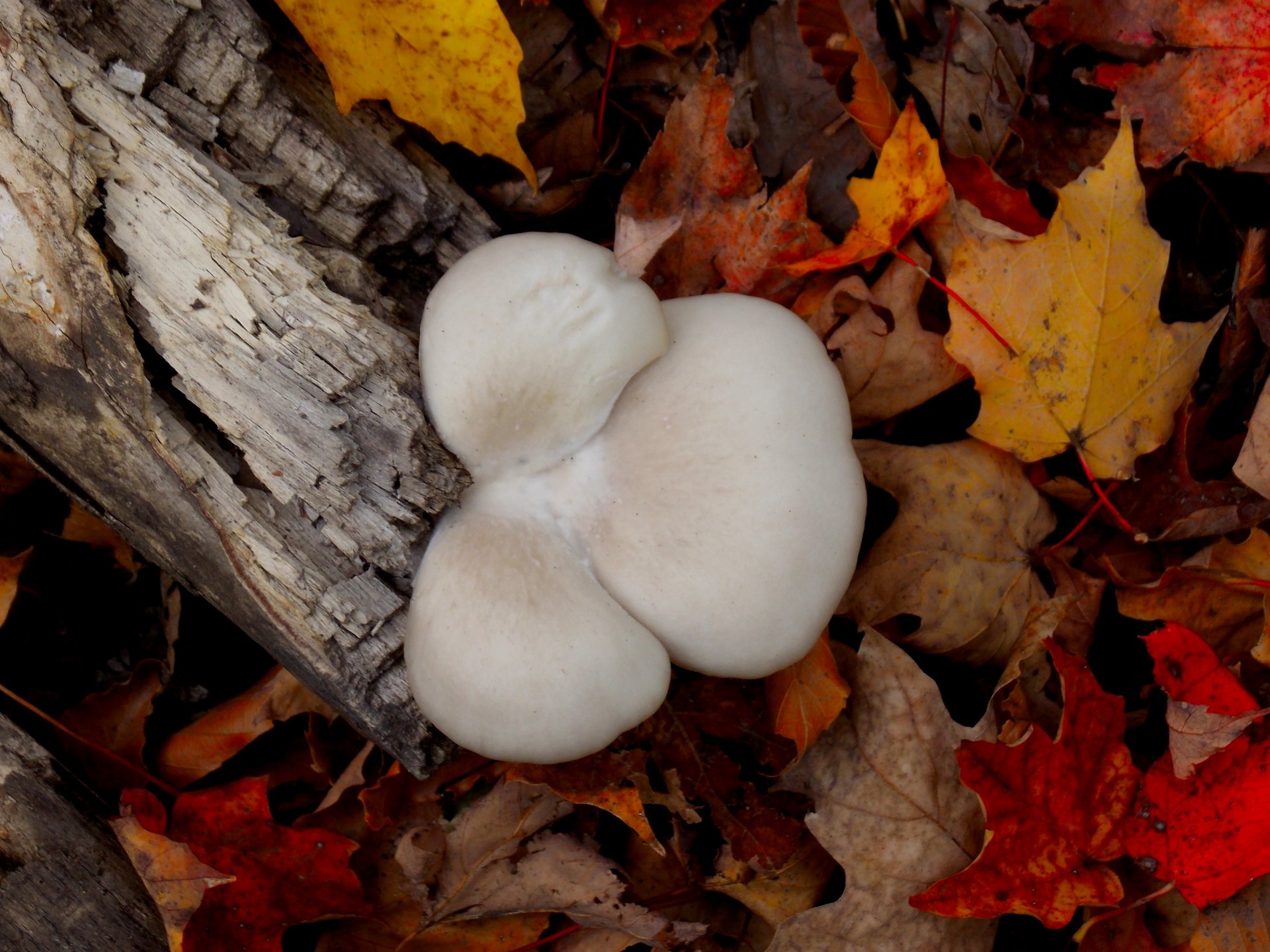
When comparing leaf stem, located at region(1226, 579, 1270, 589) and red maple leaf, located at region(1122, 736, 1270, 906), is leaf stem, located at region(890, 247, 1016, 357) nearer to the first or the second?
leaf stem, located at region(1226, 579, 1270, 589)

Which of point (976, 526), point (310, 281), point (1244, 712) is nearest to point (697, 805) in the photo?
point (976, 526)

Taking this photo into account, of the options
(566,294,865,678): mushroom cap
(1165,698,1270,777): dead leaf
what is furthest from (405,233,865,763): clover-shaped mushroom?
(1165,698,1270,777): dead leaf

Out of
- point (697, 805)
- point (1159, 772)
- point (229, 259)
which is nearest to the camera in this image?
point (229, 259)

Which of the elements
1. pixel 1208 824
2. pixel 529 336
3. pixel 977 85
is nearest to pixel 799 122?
pixel 977 85

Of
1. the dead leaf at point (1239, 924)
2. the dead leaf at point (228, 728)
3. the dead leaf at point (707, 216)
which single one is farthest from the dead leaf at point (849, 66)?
the dead leaf at point (228, 728)

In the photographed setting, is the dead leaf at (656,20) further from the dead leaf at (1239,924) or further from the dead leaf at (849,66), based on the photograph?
the dead leaf at (1239,924)

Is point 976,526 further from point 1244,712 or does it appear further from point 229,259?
point 229,259
